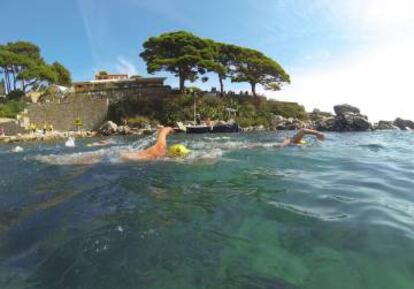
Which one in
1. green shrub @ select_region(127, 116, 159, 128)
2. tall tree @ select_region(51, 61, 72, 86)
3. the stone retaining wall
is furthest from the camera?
tall tree @ select_region(51, 61, 72, 86)

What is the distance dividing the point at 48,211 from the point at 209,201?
240cm

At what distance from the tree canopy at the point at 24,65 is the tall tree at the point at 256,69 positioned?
29.8m

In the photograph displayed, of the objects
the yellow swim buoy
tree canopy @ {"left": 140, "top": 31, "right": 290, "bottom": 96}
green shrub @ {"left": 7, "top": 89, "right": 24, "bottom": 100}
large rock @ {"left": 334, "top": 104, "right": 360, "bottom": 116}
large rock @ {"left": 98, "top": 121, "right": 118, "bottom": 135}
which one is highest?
tree canopy @ {"left": 140, "top": 31, "right": 290, "bottom": 96}

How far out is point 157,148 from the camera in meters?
11.5

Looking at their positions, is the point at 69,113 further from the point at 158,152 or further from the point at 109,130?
the point at 158,152

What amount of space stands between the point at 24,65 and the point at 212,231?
6642 centimetres

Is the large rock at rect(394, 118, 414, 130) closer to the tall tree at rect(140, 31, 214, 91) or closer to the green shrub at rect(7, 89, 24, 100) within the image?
the tall tree at rect(140, 31, 214, 91)

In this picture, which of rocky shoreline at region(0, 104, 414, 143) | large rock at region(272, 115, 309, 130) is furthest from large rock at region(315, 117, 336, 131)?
large rock at region(272, 115, 309, 130)

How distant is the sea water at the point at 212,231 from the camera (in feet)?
11.9

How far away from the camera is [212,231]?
4.77 meters

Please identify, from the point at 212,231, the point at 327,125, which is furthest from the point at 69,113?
the point at 212,231

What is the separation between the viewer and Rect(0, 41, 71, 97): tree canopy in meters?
62.0

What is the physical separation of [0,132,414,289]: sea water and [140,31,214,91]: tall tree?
42.7 m

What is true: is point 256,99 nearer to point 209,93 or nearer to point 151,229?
point 209,93
